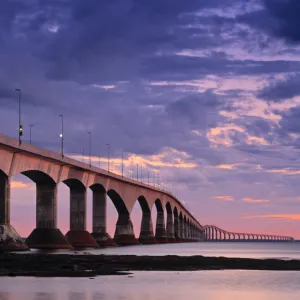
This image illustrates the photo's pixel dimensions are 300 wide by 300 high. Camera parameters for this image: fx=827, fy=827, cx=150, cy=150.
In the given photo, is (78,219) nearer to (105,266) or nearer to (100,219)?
(100,219)

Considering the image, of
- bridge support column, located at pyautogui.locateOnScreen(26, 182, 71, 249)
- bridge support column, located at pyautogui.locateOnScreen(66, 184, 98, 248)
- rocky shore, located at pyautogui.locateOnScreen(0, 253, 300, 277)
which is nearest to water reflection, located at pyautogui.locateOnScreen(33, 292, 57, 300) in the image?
rocky shore, located at pyautogui.locateOnScreen(0, 253, 300, 277)

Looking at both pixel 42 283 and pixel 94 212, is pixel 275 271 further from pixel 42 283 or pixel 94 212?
pixel 94 212

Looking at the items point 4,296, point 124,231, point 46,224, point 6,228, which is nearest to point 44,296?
point 4,296

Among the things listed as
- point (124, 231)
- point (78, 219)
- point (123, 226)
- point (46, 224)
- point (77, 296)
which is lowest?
point (77, 296)

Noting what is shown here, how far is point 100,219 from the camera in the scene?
128m

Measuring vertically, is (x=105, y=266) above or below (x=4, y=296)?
above

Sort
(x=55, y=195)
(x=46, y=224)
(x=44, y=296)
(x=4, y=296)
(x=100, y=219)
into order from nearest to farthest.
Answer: (x=4, y=296) → (x=44, y=296) → (x=46, y=224) → (x=55, y=195) → (x=100, y=219)

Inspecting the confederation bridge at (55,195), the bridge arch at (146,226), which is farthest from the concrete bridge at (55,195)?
the bridge arch at (146,226)

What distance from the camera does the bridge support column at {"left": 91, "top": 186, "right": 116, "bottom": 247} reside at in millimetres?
127250

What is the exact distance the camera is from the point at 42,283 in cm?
4244

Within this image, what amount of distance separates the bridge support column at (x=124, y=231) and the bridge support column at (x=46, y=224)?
175 ft

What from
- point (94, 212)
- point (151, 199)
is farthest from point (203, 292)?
point (151, 199)

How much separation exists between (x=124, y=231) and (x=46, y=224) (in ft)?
189

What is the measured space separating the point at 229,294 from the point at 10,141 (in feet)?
143
